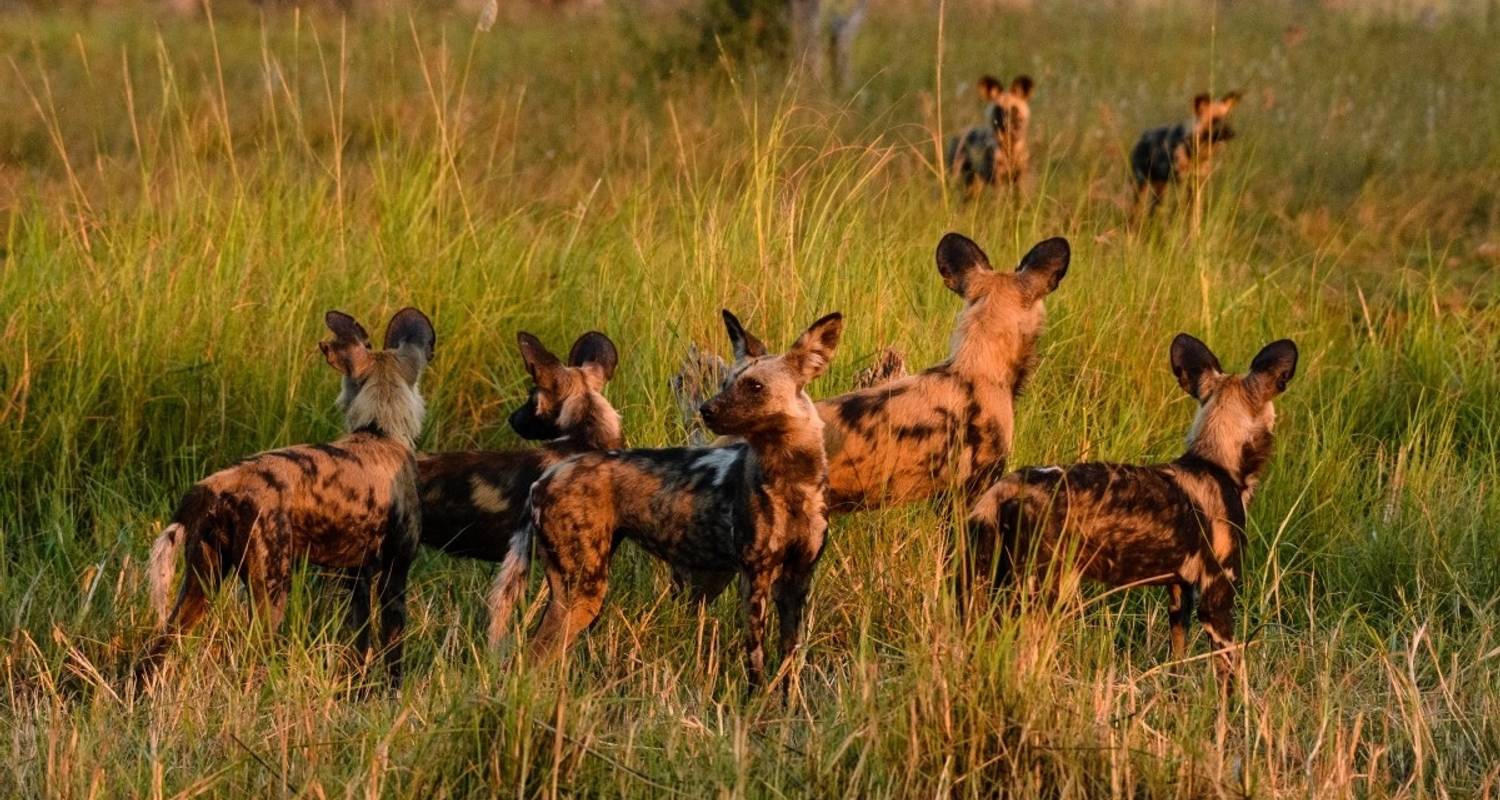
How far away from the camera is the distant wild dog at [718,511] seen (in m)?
3.98

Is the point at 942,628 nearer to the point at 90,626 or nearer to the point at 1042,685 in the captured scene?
the point at 1042,685

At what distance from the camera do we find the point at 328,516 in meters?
4.24

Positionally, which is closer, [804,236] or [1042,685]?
[1042,685]

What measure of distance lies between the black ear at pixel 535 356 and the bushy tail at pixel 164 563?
967mm

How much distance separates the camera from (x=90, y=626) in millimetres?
4340

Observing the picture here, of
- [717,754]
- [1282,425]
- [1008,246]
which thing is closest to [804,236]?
[1008,246]

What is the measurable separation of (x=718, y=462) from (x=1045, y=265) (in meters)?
0.94

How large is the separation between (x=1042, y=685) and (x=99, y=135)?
762 cm

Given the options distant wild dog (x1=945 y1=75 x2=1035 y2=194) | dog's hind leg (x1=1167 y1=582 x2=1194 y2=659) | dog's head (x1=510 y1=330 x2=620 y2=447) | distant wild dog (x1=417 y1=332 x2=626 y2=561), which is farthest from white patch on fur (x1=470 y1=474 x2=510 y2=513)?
distant wild dog (x1=945 y1=75 x2=1035 y2=194)

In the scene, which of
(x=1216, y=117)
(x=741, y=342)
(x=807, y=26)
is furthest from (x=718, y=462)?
(x=807, y=26)

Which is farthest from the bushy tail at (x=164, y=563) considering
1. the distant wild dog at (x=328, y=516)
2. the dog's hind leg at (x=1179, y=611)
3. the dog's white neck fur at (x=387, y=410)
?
the dog's hind leg at (x=1179, y=611)

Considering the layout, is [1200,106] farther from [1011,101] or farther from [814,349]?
[814,349]

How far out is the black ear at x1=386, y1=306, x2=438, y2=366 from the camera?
189 inches

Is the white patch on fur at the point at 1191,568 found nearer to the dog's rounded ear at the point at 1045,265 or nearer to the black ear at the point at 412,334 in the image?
the dog's rounded ear at the point at 1045,265
